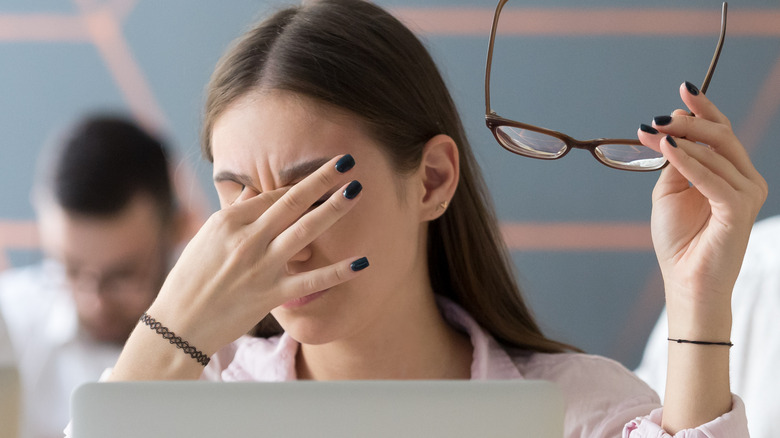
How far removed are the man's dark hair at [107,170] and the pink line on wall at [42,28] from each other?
0.37 metres

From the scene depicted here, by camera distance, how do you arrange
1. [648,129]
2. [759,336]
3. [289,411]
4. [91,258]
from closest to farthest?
[289,411] → [648,129] → [759,336] → [91,258]

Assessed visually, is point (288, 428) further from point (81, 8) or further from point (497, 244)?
point (81, 8)

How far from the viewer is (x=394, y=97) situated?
4.00 ft

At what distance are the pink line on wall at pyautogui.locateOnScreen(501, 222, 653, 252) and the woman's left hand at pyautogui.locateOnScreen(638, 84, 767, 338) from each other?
57.3 inches

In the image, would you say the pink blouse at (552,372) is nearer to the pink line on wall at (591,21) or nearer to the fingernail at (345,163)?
the fingernail at (345,163)

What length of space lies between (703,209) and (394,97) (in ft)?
1.48

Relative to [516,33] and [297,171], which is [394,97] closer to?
[297,171]

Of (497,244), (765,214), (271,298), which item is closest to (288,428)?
(271,298)

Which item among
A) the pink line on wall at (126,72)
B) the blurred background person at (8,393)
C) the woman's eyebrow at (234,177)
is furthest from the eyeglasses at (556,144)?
the pink line on wall at (126,72)

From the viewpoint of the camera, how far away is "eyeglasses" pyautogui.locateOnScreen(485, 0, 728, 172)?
1.09 metres

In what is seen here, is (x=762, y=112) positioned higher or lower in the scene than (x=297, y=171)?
lower

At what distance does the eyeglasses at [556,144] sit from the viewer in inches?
42.8

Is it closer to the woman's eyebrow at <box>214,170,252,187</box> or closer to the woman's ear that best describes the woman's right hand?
the woman's eyebrow at <box>214,170,252,187</box>

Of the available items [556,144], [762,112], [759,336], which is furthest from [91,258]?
[762,112]
